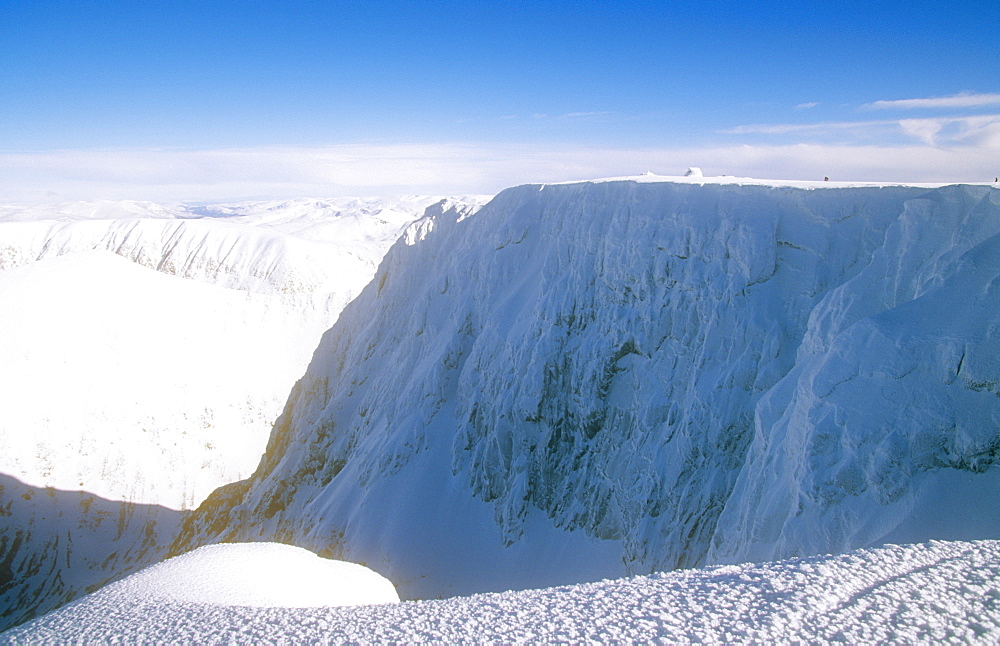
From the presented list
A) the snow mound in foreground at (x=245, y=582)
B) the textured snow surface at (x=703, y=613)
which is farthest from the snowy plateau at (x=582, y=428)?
the snow mound in foreground at (x=245, y=582)

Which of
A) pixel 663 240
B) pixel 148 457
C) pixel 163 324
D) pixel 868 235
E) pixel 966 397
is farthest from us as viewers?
pixel 163 324

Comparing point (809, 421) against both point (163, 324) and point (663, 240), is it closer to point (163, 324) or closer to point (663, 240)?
point (663, 240)

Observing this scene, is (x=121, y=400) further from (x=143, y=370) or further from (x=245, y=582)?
(x=245, y=582)

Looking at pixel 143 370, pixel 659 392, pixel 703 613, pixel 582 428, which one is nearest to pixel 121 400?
pixel 143 370

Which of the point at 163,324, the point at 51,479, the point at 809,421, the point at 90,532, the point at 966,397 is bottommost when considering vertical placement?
the point at 90,532

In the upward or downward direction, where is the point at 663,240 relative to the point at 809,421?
upward

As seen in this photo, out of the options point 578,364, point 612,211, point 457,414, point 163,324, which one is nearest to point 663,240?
point 612,211

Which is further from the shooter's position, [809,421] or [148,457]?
[148,457]

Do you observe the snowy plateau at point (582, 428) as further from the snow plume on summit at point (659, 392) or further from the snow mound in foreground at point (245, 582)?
the snow mound in foreground at point (245, 582)
